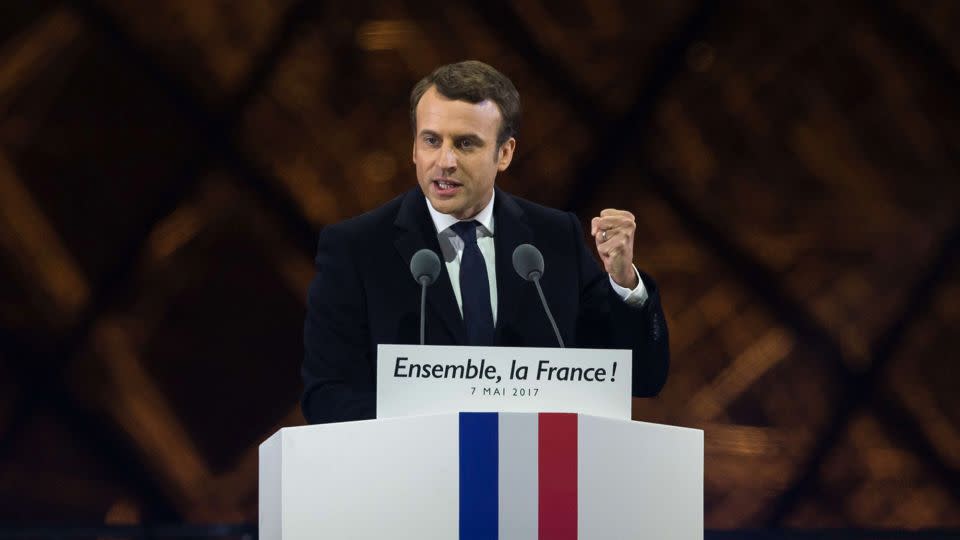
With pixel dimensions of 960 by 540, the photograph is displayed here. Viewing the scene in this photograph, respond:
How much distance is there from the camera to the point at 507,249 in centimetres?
257

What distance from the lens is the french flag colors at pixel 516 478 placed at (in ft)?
5.88

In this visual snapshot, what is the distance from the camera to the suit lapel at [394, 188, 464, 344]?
7.91 feet

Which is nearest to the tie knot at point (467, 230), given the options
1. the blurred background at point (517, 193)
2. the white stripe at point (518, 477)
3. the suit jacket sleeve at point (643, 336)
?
the suit jacket sleeve at point (643, 336)

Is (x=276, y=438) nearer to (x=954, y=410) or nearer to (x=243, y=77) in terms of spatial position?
(x=243, y=77)

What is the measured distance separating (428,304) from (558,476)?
2.32 feet

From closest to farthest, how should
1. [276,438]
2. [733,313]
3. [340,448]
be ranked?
1. [340,448]
2. [276,438]
3. [733,313]

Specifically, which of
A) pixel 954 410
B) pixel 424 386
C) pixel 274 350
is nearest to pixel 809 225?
pixel 954 410

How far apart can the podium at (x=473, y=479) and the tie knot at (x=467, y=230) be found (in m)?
0.76

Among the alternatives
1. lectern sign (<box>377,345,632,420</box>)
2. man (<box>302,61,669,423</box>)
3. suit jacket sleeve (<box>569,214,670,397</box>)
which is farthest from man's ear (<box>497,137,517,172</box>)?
lectern sign (<box>377,345,632,420</box>)

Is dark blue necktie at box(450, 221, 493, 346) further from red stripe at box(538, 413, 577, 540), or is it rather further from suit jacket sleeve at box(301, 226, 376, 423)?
red stripe at box(538, 413, 577, 540)

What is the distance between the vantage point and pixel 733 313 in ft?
14.3

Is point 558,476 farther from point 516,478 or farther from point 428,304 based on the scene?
point 428,304

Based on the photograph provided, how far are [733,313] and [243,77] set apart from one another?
1.79 m

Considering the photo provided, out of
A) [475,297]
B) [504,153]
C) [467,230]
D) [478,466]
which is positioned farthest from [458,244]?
[478,466]
